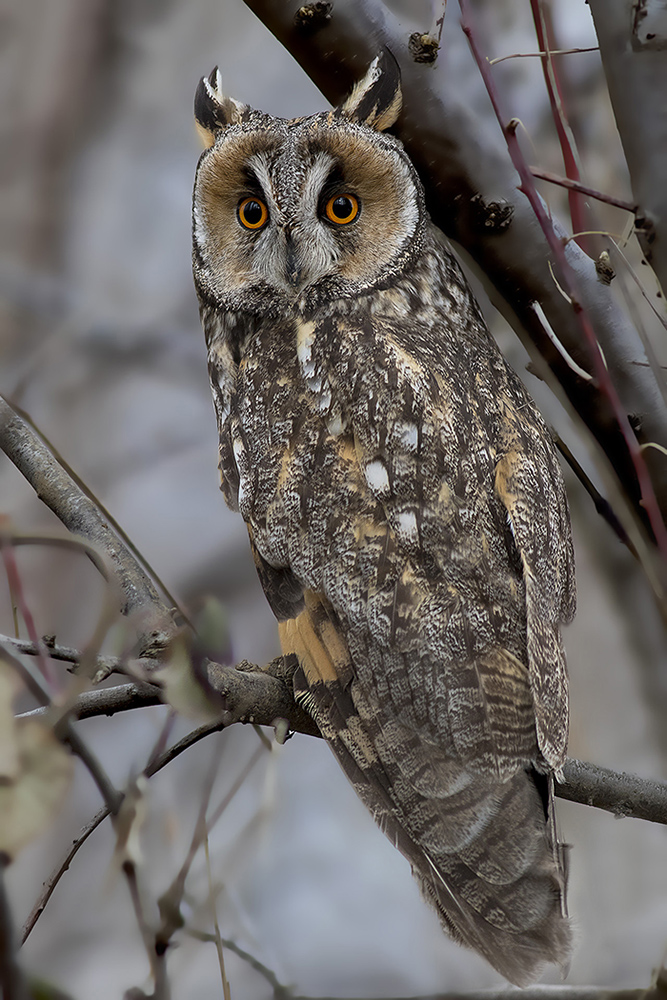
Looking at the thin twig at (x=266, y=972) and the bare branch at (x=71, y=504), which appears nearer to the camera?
the thin twig at (x=266, y=972)

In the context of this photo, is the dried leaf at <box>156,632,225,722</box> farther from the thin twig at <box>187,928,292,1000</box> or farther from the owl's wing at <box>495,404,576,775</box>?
the owl's wing at <box>495,404,576,775</box>

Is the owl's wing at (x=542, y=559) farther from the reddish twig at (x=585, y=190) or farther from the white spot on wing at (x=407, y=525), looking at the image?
the reddish twig at (x=585, y=190)

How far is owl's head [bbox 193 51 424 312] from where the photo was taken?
2221 mm

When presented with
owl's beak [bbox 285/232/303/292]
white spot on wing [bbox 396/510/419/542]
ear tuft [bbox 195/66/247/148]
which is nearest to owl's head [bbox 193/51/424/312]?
owl's beak [bbox 285/232/303/292]

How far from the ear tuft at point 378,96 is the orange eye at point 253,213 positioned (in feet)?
1.01

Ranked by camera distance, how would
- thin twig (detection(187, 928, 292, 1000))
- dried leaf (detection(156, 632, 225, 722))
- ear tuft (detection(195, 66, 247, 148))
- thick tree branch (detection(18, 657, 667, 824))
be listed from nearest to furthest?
dried leaf (detection(156, 632, 225, 722))
thin twig (detection(187, 928, 292, 1000))
thick tree branch (detection(18, 657, 667, 824))
ear tuft (detection(195, 66, 247, 148))

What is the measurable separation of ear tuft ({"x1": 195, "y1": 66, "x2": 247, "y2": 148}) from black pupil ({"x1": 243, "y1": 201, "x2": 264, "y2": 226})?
33 cm

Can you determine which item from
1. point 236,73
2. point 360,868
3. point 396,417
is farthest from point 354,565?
point 236,73

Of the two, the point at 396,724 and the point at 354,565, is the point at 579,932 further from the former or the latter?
the point at 354,565

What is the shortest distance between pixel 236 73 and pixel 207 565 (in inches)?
175

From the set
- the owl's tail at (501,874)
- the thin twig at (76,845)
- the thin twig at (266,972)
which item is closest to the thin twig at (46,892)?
the thin twig at (76,845)

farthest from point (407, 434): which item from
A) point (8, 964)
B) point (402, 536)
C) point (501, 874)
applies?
point (8, 964)

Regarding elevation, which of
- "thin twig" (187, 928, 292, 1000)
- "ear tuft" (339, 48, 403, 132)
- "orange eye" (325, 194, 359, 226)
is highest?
"ear tuft" (339, 48, 403, 132)

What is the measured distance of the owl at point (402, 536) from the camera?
1983 mm
